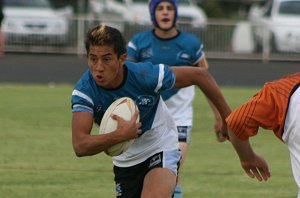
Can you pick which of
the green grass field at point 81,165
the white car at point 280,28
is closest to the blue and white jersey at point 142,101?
the green grass field at point 81,165

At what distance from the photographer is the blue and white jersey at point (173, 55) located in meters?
8.67

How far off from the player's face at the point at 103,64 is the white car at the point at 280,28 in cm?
1811

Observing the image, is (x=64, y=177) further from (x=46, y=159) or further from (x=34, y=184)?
(x=46, y=159)

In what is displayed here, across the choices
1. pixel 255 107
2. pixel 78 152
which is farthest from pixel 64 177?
pixel 255 107

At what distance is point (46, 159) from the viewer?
11.0 m

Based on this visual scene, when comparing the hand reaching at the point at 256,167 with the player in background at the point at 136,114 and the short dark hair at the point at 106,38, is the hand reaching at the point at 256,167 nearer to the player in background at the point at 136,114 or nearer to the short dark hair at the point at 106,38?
the player in background at the point at 136,114

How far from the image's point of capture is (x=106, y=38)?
5.89 m

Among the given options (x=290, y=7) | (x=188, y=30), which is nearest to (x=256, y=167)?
(x=188, y=30)

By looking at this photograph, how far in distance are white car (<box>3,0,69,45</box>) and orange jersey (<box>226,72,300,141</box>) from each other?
19.7m

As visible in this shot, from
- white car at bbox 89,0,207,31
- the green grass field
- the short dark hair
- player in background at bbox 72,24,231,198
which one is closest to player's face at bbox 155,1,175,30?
the green grass field

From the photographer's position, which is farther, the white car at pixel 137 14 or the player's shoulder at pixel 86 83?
the white car at pixel 137 14

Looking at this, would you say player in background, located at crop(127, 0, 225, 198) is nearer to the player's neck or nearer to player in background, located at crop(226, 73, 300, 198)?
the player's neck

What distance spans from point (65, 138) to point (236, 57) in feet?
41.6

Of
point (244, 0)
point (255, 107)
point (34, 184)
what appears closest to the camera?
point (255, 107)
